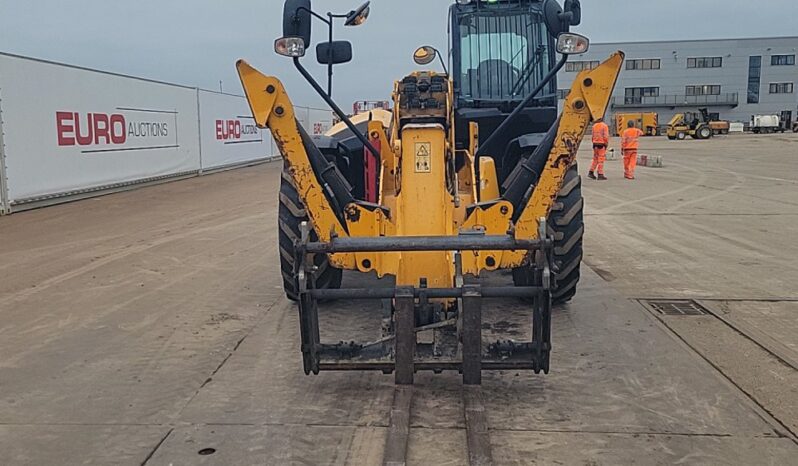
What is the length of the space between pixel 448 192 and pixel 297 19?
1499 mm

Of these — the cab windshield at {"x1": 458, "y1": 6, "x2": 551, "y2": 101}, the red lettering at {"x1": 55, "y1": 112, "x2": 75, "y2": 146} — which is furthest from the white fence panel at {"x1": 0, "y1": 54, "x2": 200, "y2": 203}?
the cab windshield at {"x1": 458, "y1": 6, "x2": 551, "y2": 101}

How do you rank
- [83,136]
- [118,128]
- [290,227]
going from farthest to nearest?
[118,128] < [83,136] < [290,227]

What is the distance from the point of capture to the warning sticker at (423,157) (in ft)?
15.2

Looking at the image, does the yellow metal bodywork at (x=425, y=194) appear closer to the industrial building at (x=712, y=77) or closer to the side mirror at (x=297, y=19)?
the side mirror at (x=297, y=19)

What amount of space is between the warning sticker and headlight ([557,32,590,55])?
1056 millimetres

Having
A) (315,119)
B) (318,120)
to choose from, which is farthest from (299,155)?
(318,120)

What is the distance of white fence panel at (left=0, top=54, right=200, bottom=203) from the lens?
12.6m

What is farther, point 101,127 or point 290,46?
point 101,127

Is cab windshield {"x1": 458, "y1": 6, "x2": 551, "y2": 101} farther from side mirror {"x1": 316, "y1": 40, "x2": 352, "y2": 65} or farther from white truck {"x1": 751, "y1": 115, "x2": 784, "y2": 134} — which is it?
white truck {"x1": 751, "y1": 115, "x2": 784, "y2": 134}

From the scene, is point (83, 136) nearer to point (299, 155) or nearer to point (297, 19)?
point (299, 155)

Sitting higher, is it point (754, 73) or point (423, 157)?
point (754, 73)

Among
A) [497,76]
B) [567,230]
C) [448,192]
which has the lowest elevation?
[567,230]

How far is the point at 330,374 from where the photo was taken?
445 cm

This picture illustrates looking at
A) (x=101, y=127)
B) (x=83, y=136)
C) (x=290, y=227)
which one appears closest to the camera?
(x=290, y=227)
